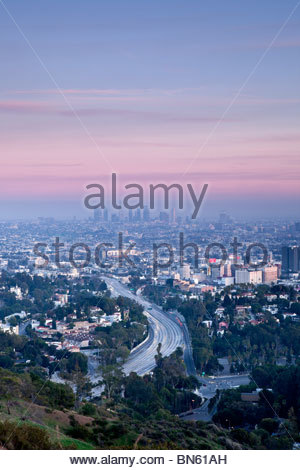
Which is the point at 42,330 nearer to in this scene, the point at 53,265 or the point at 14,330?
the point at 14,330

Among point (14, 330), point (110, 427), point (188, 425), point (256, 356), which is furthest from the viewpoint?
point (14, 330)

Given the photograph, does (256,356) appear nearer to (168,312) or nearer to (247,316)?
(247,316)

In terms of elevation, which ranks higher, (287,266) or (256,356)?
(287,266)

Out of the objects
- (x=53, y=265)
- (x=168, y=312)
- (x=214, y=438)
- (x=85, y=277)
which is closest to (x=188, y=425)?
(x=214, y=438)
